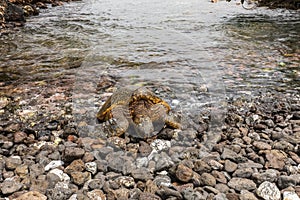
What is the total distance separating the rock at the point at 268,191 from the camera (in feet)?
9.87

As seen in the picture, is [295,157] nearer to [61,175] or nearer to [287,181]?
[287,181]

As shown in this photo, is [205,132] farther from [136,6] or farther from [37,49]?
[136,6]

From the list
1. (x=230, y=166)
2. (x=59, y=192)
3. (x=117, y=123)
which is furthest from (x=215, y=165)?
(x=59, y=192)

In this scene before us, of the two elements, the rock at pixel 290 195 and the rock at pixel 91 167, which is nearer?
the rock at pixel 290 195

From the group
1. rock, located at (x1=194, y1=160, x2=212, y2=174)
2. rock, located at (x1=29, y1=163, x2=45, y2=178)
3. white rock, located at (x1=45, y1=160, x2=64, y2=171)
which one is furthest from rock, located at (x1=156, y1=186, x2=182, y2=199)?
rock, located at (x1=29, y1=163, x2=45, y2=178)

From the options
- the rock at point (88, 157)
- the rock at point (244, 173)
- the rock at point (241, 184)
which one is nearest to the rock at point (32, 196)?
the rock at point (88, 157)

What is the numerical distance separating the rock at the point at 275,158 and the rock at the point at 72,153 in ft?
7.46

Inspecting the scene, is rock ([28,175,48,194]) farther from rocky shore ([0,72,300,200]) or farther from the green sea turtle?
the green sea turtle

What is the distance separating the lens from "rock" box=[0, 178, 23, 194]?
305 centimetres

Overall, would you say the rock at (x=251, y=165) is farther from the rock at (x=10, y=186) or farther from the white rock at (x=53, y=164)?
the rock at (x=10, y=186)

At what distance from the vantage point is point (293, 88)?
5812 mm

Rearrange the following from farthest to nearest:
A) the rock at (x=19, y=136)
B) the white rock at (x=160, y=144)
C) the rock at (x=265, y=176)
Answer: the rock at (x=19, y=136) → the white rock at (x=160, y=144) → the rock at (x=265, y=176)

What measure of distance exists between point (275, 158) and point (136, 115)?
2.01 m

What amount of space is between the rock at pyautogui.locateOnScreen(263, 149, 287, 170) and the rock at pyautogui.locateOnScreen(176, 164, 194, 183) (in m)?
0.94
